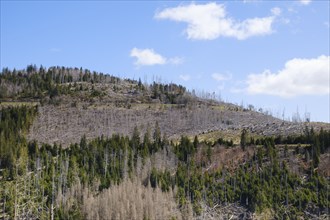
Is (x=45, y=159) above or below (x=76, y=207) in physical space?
above

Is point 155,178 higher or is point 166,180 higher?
point 155,178

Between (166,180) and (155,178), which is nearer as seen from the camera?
(166,180)

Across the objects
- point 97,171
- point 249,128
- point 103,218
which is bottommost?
point 103,218

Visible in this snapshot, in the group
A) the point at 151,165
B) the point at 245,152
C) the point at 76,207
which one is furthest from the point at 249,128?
the point at 76,207

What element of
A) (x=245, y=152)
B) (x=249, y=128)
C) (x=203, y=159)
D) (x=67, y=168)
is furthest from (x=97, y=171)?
(x=249, y=128)

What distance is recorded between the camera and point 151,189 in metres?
103

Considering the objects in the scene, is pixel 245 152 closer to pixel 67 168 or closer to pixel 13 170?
pixel 67 168

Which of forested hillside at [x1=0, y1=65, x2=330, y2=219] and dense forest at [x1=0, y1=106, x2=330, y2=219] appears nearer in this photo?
forested hillside at [x1=0, y1=65, x2=330, y2=219]

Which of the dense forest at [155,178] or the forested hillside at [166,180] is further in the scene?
the dense forest at [155,178]

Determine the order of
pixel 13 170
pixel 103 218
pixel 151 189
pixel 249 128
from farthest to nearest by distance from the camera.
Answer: pixel 249 128
pixel 13 170
pixel 151 189
pixel 103 218

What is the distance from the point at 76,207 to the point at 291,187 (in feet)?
157

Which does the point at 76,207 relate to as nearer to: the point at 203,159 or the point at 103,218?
the point at 103,218

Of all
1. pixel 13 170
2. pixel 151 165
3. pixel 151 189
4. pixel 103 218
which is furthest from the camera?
pixel 151 165

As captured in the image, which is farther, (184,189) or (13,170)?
(13,170)
